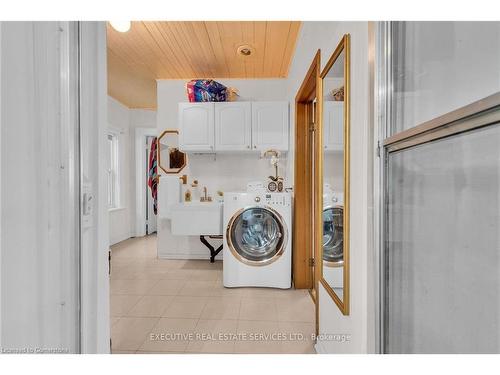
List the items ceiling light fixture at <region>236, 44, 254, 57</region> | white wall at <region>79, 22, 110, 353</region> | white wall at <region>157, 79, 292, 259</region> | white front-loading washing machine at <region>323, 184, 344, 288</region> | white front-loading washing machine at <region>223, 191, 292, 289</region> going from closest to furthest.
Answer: white wall at <region>79, 22, 110, 353</region> < white front-loading washing machine at <region>323, 184, 344, 288</region> < white front-loading washing machine at <region>223, 191, 292, 289</region> < ceiling light fixture at <region>236, 44, 254, 57</region> < white wall at <region>157, 79, 292, 259</region>

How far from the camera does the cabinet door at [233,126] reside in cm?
324

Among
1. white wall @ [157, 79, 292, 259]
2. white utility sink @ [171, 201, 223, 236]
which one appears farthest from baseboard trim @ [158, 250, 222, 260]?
white utility sink @ [171, 201, 223, 236]

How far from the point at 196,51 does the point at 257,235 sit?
2.10 m

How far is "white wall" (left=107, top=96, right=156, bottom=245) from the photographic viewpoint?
15.2 ft

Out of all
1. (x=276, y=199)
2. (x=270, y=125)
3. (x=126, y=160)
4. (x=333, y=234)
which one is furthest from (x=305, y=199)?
(x=126, y=160)

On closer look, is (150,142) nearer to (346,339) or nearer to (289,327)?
(289,327)

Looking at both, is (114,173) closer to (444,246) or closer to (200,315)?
(200,315)

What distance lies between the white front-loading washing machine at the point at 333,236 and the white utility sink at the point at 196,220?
1.68 meters

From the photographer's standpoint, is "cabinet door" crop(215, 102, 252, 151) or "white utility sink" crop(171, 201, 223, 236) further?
"cabinet door" crop(215, 102, 252, 151)

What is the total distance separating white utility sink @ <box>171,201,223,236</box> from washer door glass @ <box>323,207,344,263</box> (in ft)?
5.51

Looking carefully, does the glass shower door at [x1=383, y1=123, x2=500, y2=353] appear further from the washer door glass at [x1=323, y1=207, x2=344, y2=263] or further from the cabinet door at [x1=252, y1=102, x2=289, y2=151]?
the cabinet door at [x1=252, y1=102, x2=289, y2=151]

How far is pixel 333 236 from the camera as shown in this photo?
151cm

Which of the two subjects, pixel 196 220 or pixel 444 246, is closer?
pixel 444 246

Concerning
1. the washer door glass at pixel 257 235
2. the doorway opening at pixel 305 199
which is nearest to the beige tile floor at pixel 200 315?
the doorway opening at pixel 305 199
